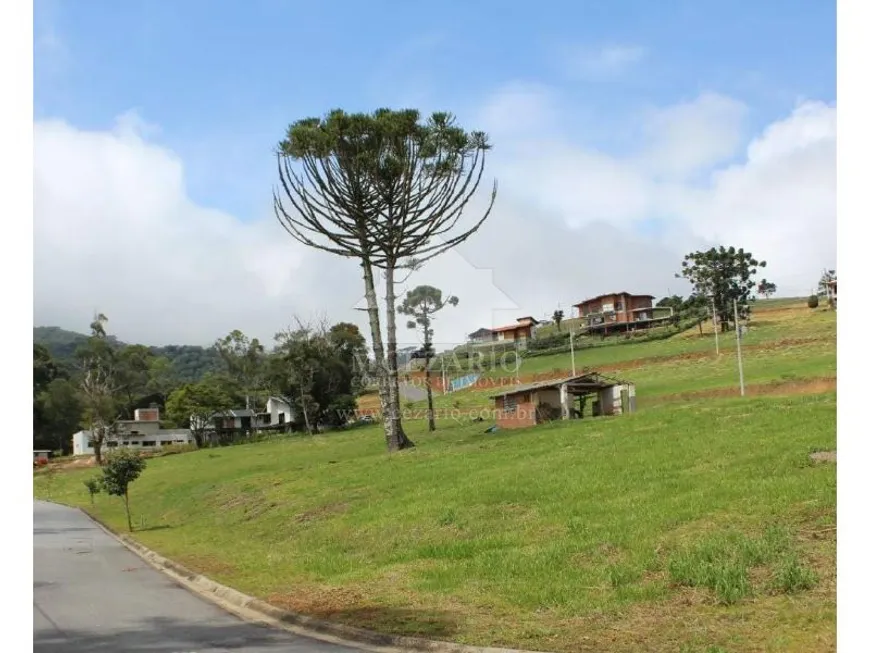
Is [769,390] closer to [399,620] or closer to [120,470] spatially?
[120,470]

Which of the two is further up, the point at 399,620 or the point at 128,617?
the point at 399,620

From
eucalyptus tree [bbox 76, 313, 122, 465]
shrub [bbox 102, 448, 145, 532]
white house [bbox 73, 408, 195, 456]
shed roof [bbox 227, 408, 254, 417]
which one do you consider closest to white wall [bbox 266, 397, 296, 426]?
shed roof [bbox 227, 408, 254, 417]

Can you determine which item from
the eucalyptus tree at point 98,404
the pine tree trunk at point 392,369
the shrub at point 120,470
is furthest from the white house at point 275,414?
the shrub at point 120,470

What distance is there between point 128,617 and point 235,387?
7567 cm

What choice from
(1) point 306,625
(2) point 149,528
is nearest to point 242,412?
(2) point 149,528

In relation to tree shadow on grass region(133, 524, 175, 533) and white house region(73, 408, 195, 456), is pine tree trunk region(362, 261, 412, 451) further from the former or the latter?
white house region(73, 408, 195, 456)

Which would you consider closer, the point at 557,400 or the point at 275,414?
the point at 557,400

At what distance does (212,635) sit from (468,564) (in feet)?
11.8

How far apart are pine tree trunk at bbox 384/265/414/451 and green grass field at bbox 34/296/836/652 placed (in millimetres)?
1671

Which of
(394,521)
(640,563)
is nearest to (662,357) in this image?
(394,521)

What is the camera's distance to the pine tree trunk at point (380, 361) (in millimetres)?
28672

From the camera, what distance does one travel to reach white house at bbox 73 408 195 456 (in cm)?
7350

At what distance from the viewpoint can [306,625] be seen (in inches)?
365

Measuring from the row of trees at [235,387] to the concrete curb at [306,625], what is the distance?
A: 46.9 metres
